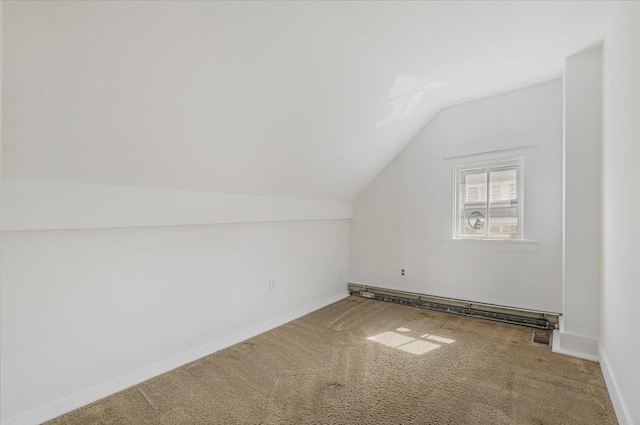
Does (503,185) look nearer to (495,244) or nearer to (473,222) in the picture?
(473,222)

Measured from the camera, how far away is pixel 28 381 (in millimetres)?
1529

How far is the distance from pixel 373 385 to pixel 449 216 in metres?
2.05

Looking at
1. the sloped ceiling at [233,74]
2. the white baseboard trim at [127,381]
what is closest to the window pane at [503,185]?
the sloped ceiling at [233,74]

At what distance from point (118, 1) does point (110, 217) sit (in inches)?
45.2

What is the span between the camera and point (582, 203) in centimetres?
222

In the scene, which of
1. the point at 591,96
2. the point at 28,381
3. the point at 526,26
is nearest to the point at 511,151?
the point at 591,96

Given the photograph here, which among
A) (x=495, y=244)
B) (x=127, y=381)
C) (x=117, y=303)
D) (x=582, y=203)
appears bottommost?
(x=127, y=381)

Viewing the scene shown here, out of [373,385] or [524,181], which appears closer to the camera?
[373,385]

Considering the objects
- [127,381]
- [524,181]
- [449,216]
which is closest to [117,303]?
[127,381]

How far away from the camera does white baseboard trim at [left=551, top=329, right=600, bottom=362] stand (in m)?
2.16

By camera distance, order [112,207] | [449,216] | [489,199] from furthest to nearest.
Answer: [449,216] → [489,199] → [112,207]

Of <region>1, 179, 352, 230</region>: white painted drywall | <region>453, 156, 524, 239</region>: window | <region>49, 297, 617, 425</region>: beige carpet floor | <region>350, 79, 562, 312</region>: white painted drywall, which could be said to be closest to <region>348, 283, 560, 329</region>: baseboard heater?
<region>350, 79, 562, 312</region>: white painted drywall

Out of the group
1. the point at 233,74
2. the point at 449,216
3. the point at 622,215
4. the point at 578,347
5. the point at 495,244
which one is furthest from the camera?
the point at 449,216

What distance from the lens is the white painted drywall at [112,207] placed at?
57.8 inches
